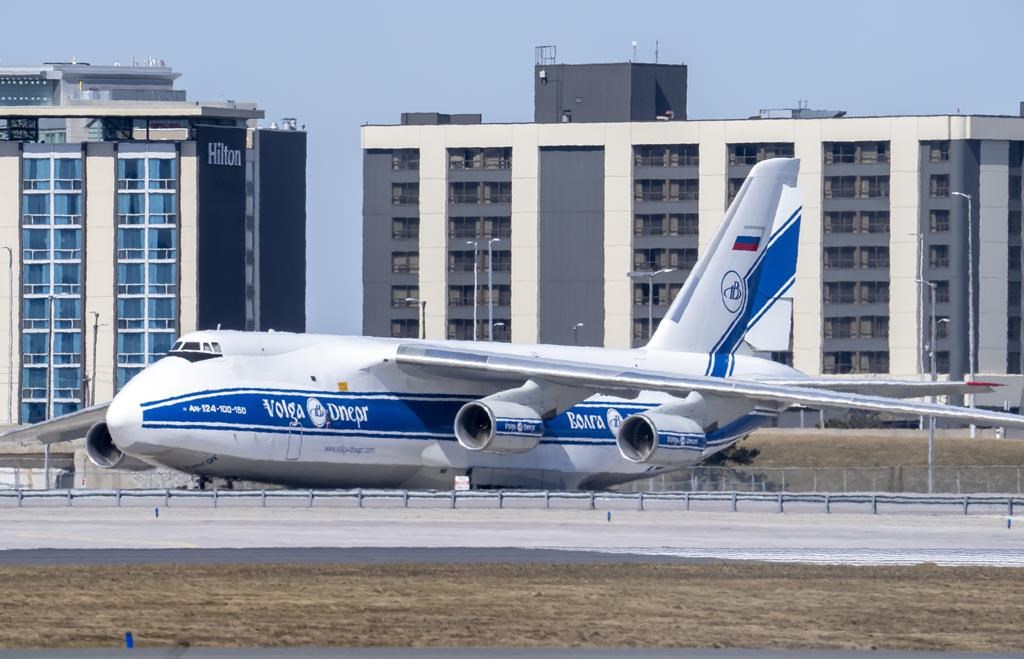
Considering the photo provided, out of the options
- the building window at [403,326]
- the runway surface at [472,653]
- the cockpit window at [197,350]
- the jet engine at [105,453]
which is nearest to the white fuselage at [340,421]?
the cockpit window at [197,350]

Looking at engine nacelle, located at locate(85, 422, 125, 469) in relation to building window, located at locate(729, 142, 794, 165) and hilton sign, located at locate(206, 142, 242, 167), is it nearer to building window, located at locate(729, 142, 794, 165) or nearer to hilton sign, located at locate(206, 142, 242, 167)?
hilton sign, located at locate(206, 142, 242, 167)

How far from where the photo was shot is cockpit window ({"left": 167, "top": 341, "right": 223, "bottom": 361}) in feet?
137

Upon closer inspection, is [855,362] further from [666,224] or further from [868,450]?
[868,450]

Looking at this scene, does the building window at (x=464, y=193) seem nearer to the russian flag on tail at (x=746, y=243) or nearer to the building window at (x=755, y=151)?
the building window at (x=755, y=151)

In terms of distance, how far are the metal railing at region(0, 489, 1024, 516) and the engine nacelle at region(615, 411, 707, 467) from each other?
951 mm

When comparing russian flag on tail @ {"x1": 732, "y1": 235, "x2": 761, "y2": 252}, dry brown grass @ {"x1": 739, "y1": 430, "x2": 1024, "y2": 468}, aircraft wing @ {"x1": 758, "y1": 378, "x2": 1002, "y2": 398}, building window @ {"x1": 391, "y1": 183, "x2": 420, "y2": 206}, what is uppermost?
building window @ {"x1": 391, "y1": 183, "x2": 420, "y2": 206}

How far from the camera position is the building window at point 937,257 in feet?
378

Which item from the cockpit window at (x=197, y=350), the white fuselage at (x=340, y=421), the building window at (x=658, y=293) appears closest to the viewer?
the white fuselage at (x=340, y=421)

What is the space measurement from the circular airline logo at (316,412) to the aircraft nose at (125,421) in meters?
4.00

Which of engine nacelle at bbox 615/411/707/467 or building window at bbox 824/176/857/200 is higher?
building window at bbox 824/176/857/200

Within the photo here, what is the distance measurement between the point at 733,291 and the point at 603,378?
28.2 feet

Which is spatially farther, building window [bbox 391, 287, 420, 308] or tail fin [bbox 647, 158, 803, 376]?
building window [bbox 391, 287, 420, 308]

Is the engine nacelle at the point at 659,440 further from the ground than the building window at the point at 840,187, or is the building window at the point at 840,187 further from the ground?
the building window at the point at 840,187

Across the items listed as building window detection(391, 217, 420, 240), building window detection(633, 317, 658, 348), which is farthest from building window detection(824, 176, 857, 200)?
building window detection(391, 217, 420, 240)
